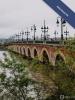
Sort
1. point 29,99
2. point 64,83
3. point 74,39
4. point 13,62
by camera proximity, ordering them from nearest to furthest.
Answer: point 74,39 → point 64,83 → point 29,99 → point 13,62

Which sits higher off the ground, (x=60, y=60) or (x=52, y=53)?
(x=60, y=60)

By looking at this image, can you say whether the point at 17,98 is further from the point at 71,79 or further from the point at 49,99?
the point at 71,79

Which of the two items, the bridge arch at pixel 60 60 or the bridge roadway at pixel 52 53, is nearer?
the bridge arch at pixel 60 60

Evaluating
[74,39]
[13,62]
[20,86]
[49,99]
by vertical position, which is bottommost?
[49,99]

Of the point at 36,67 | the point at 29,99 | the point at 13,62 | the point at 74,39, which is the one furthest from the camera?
the point at 36,67

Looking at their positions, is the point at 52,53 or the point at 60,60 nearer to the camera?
the point at 60,60

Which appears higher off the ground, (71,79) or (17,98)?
(71,79)

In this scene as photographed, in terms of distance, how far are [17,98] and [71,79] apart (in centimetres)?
434

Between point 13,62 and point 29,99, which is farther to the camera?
point 13,62

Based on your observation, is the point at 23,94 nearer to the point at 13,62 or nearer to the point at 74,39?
the point at 13,62

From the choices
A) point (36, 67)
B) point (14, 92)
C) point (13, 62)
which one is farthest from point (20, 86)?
point (36, 67)

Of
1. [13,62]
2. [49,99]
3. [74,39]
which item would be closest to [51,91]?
[49,99]

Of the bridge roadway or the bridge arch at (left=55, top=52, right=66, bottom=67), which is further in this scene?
the bridge roadway

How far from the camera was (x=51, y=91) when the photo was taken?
22062 mm
